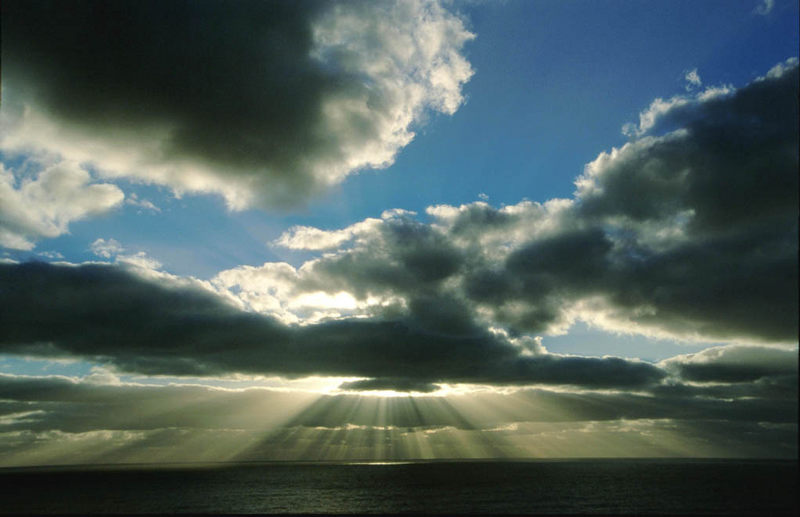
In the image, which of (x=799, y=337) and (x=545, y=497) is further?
(x=545, y=497)

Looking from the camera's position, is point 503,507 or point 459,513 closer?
point 459,513

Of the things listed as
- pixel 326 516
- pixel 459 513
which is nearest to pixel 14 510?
pixel 326 516

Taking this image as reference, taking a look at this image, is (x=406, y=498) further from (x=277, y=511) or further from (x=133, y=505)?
(x=133, y=505)

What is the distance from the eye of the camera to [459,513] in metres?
88.4

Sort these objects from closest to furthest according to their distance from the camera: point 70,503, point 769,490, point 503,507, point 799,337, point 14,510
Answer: point 799,337, point 503,507, point 14,510, point 70,503, point 769,490

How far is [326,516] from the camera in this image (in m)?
91.1

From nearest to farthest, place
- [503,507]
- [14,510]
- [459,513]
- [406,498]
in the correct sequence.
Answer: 1. [459,513]
2. [503,507]
3. [14,510]
4. [406,498]

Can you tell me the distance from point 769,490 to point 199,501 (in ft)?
570

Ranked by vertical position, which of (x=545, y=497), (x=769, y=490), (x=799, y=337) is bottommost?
(x=769, y=490)

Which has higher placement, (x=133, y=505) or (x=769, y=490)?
(x=133, y=505)

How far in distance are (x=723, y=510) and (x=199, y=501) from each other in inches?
4999

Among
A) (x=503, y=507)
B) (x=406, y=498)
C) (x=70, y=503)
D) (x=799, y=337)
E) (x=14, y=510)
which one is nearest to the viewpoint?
(x=799, y=337)

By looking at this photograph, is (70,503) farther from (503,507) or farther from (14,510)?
(503,507)

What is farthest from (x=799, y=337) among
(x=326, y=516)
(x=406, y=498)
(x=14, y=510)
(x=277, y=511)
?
(x=14, y=510)
